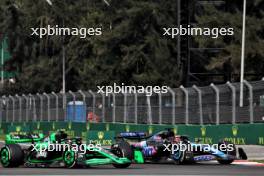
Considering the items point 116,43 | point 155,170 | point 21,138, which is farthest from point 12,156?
point 116,43

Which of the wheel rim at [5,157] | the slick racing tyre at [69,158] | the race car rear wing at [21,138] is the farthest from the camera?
the race car rear wing at [21,138]

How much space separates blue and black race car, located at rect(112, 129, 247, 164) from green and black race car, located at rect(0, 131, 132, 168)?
0.81 metres

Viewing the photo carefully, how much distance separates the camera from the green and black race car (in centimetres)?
1897

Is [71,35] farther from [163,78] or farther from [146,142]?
[146,142]

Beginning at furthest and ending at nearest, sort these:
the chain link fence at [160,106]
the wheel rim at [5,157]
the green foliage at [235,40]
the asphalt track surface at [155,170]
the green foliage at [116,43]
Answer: the green foliage at [116,43] < the green foliage at [235,40] < the chain link fence at [160,106] < the wheel rim at [5,157] < the asphalt track surface at [155,170]

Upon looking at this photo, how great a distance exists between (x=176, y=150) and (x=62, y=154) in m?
3.08

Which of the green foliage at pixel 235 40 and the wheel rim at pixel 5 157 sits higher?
the green foliage at pixel 235 40

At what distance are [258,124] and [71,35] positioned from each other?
44109 mm

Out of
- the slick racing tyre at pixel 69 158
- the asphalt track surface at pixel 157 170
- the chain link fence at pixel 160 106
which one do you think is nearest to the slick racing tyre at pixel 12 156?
the asphalt track surface at pixel 157 170

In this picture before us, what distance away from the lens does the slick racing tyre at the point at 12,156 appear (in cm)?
1950

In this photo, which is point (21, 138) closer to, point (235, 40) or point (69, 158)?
point (69, 158)

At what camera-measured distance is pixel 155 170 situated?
18891 mm

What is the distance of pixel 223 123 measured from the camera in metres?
30.7

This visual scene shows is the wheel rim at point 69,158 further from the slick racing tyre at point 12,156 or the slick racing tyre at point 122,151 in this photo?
the slick racing tyre at point 12,156
